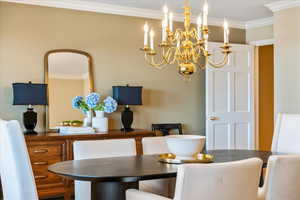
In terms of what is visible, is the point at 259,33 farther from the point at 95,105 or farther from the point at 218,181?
the point at 218,181

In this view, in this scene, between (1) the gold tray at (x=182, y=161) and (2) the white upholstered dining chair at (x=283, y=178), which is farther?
(1) the gold tray at (x=182, y=161)

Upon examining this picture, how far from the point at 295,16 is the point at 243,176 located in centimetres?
378

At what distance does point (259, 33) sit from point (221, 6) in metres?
1.25

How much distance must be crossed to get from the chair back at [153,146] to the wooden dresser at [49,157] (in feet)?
4.10

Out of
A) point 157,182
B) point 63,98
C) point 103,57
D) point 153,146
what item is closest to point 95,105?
point 63,98


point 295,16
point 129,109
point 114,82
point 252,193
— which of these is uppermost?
point 295,16

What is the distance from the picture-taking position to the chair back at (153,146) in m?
3.57

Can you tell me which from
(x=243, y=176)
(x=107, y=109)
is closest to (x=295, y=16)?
(x=107, y=109)

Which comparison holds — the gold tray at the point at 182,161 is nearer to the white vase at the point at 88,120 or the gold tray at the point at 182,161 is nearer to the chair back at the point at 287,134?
the chair back at the point at 287,134

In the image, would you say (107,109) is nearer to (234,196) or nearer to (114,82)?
(114,82)

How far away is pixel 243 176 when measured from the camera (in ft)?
6.70

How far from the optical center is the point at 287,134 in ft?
12.7

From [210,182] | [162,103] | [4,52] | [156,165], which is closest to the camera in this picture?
[210,182]

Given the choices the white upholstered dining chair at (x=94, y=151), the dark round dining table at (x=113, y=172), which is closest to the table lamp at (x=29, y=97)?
the white upholstered dining chair at (x=94, y=151)
